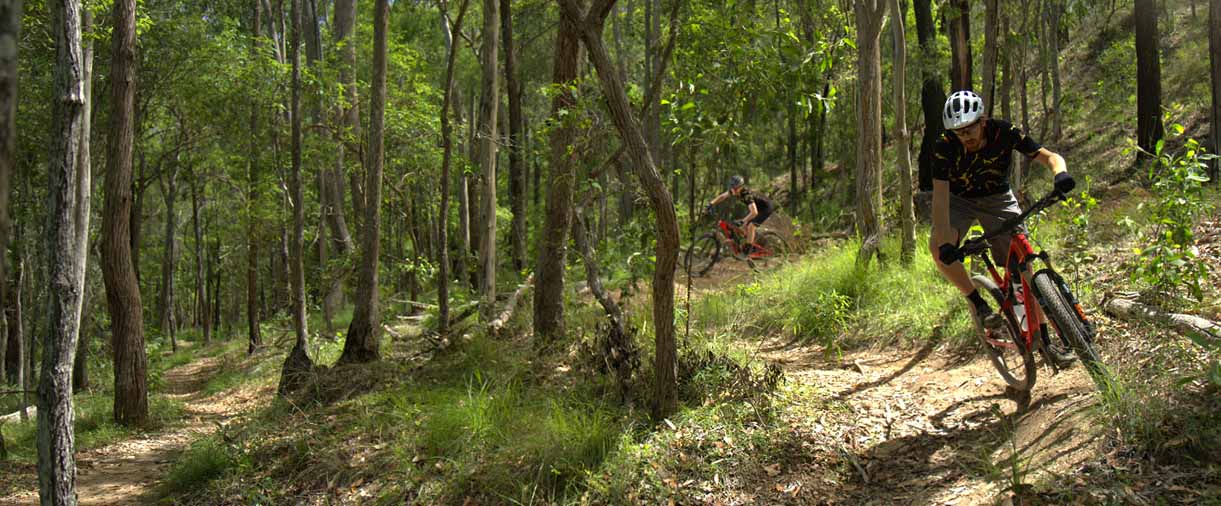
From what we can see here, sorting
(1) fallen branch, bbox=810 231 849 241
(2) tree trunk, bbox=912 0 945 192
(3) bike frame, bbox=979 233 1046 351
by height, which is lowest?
(3) bike frame, bbox=979 233 1046 351

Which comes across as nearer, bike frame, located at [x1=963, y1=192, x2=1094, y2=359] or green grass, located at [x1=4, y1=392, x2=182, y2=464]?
bike frame, located at [x1=963, y1=192, x2=1094, y2=359]

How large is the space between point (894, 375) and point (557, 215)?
10.9ft

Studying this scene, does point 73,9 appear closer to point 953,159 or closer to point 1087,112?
point 953,159

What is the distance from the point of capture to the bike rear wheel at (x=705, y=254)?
12.8 metres

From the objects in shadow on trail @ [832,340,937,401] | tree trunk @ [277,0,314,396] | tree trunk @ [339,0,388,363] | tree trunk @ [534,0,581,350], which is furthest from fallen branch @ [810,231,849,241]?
tree trunk @ [277,0,314,396]

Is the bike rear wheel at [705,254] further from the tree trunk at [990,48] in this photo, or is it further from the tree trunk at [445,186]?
the tree trunk at [990,48]

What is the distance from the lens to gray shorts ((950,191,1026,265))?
4.47 meters

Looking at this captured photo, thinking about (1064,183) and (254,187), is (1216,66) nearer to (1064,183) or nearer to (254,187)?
(1064,183)

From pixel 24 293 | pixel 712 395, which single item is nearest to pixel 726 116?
pixel 712 395

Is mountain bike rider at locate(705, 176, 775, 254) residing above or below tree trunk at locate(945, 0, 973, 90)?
below

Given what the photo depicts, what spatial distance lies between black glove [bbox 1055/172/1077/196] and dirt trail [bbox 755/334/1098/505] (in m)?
1.21

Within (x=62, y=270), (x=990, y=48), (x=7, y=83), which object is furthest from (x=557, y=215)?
(x=7, y=83)

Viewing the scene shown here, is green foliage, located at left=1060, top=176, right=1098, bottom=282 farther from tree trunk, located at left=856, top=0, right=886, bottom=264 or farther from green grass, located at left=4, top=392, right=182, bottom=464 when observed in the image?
green grass, located at left=4, top=392, right=182, bottom=464

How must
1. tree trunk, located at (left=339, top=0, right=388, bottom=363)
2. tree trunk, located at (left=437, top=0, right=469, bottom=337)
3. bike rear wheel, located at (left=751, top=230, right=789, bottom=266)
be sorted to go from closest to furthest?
tree trunk, located at (left=339, top=0, right=388, bottom=363)
tree trunk, located at (left=437, top=0, right=469, bottom=337)
bike rear wheel, located at (left=751, top=230, right=789, bottom=266)
